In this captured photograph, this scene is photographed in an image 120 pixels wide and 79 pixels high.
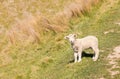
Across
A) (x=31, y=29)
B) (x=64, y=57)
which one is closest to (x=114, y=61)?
(x=64, y=57)

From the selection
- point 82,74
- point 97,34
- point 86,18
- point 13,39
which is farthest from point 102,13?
point 82,74

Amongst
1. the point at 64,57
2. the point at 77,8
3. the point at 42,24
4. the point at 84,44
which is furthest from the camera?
the point at 77,8

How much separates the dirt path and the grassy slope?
19 cm

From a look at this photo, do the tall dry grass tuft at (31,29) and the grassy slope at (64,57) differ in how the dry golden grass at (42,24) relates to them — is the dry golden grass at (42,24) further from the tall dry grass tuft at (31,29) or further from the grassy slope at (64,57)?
the grassy slope at (64,57)

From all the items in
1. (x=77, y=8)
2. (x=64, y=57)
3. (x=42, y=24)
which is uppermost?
(x=77, y=8)

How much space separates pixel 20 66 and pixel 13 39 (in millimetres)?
3928

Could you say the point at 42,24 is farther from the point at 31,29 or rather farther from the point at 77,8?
the point at 77,8

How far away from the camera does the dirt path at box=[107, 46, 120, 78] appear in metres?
16.5

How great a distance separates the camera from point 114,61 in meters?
17.5

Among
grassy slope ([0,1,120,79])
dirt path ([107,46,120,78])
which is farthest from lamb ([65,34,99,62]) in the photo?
dirt path ([107,46,120,78])

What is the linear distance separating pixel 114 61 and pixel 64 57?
3129 millimetres

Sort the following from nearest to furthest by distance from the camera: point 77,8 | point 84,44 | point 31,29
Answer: point 84,44, point 31,29, point 77,8

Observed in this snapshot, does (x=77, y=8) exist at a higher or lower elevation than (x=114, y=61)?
higher

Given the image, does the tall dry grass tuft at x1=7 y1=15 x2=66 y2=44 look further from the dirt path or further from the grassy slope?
the dirt path
